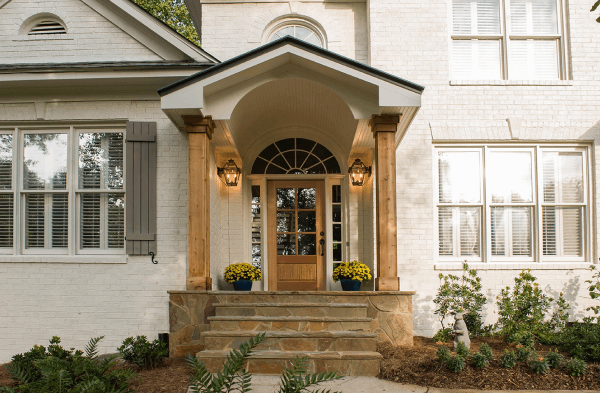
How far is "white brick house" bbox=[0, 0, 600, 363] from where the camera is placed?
6691 millimetres

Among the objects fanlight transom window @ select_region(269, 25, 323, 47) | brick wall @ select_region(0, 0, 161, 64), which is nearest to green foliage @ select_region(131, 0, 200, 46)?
fanlight transom window @ select_region(269, 25, 323, 47)

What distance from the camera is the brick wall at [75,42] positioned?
7.08m

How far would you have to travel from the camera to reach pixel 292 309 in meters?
5.53

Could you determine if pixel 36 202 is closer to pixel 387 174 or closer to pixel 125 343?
pixel 125 343

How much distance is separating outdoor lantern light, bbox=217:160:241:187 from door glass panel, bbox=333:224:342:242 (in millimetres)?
1791

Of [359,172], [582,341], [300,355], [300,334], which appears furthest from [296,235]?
[582,341]

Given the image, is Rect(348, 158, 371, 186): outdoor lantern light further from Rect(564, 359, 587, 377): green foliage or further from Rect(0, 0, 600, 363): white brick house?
Rect(564, 359, 587, 377): green foliage

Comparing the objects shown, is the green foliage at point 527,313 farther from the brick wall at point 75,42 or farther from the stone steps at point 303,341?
the brick wall at point 75,42

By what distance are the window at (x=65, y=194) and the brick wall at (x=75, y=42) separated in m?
1.07

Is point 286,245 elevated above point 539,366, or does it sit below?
above

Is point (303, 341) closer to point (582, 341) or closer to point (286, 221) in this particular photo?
point (582, 341)

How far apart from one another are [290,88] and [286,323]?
9.77ft

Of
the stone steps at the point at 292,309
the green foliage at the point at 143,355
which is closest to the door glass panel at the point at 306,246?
the stone steps at the point at 292,309

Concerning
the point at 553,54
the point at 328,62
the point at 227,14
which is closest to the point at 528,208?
the point at 553,54
